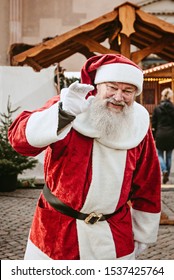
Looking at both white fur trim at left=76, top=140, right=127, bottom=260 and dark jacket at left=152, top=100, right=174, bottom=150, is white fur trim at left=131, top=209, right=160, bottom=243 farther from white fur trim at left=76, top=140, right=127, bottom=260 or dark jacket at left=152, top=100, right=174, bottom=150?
dark jacket at left=152, top=100, right=174, bottom=150

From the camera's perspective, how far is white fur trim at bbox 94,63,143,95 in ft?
9.03

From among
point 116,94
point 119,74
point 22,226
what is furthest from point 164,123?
point 116,94

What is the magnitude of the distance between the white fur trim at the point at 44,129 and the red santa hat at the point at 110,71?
355 mm

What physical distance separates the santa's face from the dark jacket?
662 cm

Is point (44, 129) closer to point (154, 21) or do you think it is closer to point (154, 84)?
point (154, 21)

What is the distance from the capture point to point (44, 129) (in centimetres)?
252

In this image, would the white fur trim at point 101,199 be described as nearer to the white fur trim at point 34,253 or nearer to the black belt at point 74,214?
the black belt at point 74,214

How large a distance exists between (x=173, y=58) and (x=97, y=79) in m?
5.26

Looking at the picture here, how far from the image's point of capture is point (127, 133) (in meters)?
2.79

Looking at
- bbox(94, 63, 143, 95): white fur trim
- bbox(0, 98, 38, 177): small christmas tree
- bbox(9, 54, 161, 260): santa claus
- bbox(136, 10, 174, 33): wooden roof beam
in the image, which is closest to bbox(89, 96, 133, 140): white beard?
bbox(9, 54, 161, 260): santa claus

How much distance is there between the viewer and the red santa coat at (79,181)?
103 inches

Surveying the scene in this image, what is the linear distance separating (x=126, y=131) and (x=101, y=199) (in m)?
0.40

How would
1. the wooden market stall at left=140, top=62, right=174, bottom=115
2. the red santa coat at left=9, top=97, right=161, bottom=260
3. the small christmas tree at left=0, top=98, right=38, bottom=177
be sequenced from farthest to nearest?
1. the wooden market stall at left=140, top=62, right=174, bottom=115
2. the small christmas tree at left=0, top=98, right=38, bottom=177
3. the red santa coat at left=9, top=97, right=161, bottom=260
